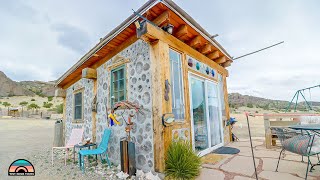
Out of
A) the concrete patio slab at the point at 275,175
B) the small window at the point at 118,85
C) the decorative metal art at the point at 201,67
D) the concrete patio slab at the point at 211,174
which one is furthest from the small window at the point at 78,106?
the concrete patio slab at the point at 275,175

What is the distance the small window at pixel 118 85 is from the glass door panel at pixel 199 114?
183cm

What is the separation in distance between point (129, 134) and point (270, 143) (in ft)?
14.6

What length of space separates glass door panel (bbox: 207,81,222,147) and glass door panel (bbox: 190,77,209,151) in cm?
34

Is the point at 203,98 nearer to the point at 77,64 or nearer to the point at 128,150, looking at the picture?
the point at 128,150

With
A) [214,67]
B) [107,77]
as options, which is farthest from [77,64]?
[214,67]

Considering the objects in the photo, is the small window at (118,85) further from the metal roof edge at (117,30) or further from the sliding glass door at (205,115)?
the sliding glass door at (205,115)

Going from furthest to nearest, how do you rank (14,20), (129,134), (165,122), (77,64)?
(14,20), (77,64), (129,134), (165,122)

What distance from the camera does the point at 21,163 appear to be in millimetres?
5199

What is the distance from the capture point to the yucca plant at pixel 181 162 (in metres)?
3.20

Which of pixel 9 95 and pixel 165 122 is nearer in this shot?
pixel 165 122

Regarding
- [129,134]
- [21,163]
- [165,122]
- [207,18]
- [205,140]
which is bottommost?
[21,163]

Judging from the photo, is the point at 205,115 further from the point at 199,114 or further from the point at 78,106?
the point at 78,106

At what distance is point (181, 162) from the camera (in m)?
3.29

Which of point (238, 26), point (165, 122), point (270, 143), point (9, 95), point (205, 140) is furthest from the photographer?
point (9, 95)
